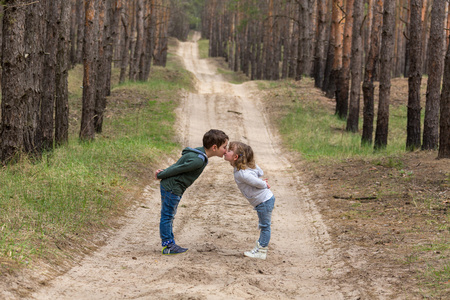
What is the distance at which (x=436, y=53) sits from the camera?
11.8 metres

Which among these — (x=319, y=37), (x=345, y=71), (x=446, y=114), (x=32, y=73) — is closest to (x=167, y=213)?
(x=32, y=73)

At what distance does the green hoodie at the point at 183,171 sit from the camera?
5547 millimetres

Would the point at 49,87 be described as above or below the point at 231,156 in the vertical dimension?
above

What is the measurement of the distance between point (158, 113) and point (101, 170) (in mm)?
10028

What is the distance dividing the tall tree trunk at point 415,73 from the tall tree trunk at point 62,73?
8854 millimetres

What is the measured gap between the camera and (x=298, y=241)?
677cm

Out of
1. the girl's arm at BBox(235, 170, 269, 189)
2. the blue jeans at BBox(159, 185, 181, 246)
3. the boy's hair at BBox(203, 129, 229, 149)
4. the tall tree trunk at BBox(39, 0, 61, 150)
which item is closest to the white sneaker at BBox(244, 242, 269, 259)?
the girl's arm at BBox(235, 170, 269, 189)

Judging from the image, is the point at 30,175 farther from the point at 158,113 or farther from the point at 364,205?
the point at 158,113

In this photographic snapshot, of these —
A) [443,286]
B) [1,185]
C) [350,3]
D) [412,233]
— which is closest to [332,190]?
[412,233]

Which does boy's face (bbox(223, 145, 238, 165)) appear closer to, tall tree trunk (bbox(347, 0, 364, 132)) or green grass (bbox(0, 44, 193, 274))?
green grass (bbox(0, 44, 193, 274))

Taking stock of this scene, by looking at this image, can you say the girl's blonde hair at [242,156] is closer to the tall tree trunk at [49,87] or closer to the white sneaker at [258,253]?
the white sneaker at [258,253]

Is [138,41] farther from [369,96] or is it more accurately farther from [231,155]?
[231,155]

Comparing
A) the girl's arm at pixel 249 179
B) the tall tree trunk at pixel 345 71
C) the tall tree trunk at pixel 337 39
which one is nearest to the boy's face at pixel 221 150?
the girl's arm at pixel 249 179

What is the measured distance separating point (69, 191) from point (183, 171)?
263cm
